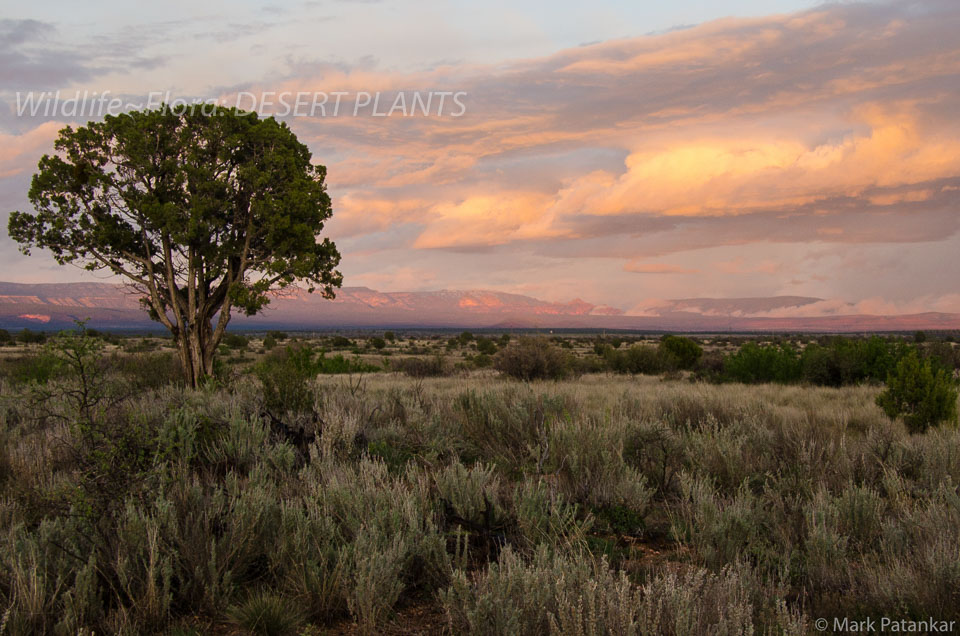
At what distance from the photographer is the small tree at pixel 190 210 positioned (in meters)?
16.6

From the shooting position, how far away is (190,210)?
1652cm

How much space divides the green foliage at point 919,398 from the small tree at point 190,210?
569 inches

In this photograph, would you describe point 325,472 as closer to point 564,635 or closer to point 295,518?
point 295,518

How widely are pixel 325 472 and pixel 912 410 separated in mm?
11315

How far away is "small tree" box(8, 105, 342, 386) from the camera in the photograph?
54.6ft

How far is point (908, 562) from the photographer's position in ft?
14.0

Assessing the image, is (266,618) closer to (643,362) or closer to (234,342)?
(643,362)

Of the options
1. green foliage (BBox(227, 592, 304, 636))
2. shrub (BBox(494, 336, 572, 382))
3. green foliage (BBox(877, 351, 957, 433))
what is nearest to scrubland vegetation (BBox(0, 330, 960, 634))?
green foliage (BBox(227, 592, 304, 636))

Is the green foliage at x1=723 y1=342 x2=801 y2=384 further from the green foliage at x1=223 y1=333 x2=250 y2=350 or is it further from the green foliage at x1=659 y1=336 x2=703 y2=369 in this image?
the green foliage at x1=223 y1=333 x2=250 y2=350

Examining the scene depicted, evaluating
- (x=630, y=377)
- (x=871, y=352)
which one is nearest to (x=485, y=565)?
(x=871, y=352)

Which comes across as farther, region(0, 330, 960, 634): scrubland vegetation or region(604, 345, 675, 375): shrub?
region(604, 345, 675, 375): shrub

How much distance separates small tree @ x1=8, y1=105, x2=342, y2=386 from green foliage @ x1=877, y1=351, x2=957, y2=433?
47.4 feet

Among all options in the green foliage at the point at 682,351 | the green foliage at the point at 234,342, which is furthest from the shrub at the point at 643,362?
the green foliage at the point at 234,342

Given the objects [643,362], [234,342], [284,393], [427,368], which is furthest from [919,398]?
[234,342]
